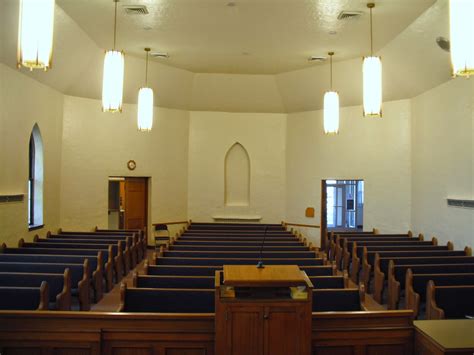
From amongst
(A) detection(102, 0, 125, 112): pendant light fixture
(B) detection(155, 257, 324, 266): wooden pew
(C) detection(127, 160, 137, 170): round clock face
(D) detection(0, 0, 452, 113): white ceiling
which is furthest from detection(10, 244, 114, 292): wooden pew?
(C) detection(127, 160, 137, 170): round clock face

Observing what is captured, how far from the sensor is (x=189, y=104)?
11.8 m

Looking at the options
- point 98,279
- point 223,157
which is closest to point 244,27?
point 98,279

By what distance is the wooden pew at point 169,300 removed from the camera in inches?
158

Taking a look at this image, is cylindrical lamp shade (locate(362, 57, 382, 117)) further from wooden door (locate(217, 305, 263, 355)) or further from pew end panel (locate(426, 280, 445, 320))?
wooden door (locate(217, 305, 263, 355))

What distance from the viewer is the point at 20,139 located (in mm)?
7477

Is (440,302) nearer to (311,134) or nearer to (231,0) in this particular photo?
(231,0)

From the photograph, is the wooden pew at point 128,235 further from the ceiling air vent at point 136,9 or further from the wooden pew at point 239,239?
the ceiling air vent at point 136,9

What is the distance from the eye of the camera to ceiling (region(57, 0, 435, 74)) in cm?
655

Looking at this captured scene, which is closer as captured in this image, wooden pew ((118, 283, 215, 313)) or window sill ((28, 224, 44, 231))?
wooden pew ((118, 283, 215, 313))

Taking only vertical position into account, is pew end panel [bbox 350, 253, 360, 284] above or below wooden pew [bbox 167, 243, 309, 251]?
below

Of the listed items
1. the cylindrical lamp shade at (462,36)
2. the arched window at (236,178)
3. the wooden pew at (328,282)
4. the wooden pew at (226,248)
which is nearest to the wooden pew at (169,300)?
the wooden pew at (328,282)

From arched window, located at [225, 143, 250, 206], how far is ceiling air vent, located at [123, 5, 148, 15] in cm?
586

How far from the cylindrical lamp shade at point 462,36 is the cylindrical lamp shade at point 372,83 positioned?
2273 millimetres

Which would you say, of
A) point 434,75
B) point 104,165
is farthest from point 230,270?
point 104,165
